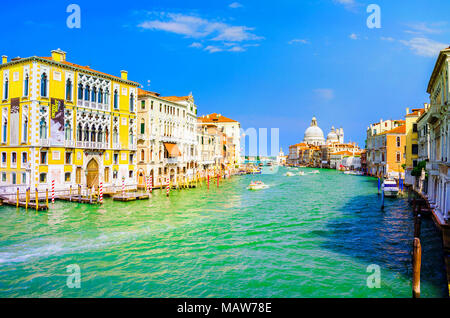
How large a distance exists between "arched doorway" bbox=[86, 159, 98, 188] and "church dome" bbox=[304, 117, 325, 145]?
145m

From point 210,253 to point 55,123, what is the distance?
16.6m

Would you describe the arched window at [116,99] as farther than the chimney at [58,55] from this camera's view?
Yes

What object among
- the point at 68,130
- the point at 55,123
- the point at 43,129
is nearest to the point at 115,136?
the point at 68,130

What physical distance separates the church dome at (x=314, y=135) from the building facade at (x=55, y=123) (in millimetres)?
143763

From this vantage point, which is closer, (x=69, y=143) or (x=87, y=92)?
(x=69, y=143)

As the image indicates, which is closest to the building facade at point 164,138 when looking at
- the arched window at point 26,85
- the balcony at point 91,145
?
the balcony at point 91,145

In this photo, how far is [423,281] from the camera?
913 centimetres

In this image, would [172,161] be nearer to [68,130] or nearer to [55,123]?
[68,130]

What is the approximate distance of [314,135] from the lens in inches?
6447

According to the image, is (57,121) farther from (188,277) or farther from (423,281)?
(423,281)

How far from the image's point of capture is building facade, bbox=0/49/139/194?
21.9 m

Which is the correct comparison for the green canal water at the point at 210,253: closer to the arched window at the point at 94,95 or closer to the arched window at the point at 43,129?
the arched window at the point at 43,129

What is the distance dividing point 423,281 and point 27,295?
10.2 metres

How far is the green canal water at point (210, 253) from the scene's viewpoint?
8844 mm
